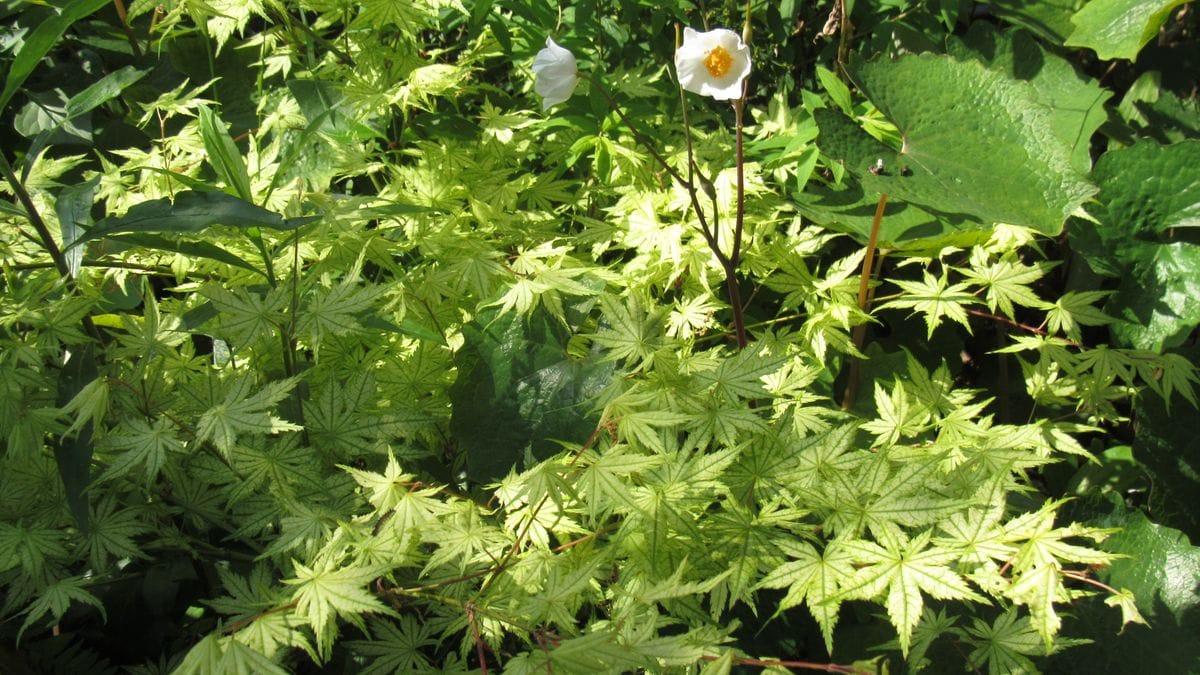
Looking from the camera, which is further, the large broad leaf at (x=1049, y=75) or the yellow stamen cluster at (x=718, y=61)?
the large broad leaf at (x=1049, y=75)

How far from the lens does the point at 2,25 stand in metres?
2.21

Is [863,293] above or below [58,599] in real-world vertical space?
above

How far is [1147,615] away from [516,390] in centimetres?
102

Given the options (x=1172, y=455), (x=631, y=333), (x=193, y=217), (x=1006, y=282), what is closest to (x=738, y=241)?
(x=631, y=333)

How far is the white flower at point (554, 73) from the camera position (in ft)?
4.02

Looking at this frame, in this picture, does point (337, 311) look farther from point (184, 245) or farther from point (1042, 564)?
point (1042, 564)

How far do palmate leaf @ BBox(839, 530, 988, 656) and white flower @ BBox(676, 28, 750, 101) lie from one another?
57 centimetres

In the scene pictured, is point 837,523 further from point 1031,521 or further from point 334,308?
point 334,308

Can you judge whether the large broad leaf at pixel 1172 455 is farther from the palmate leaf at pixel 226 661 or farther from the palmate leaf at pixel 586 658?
the palmate leaf at pixel 226 661

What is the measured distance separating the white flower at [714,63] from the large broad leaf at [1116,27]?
0.81 metres

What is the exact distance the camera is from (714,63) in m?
1.17

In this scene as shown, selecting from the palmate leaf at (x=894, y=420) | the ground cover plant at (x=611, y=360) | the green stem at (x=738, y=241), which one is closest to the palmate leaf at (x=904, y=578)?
the ground cover plant at (x=611, y=360)

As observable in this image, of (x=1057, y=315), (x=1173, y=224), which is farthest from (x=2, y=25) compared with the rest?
(x=1173, y=224)

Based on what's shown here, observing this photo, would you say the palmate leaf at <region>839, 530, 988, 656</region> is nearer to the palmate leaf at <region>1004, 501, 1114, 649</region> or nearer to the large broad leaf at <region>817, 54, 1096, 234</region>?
the palmate leaf at <region>1004, 501, 1114, 649</region>
